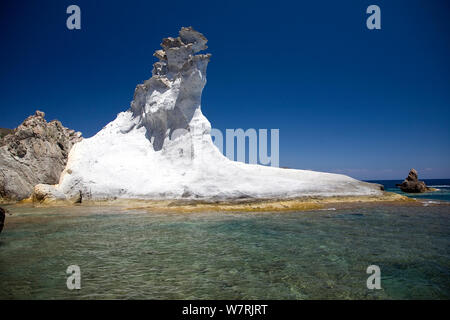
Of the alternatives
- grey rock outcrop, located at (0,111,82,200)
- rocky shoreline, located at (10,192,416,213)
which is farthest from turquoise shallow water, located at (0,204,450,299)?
grey rock outcrop, located at (0,111,82,200)

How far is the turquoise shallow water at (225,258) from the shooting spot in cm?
640

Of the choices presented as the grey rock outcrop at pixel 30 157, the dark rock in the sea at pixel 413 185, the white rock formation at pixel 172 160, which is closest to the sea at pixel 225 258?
the white rock formation at pixel 172 160

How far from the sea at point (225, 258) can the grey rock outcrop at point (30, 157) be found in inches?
491

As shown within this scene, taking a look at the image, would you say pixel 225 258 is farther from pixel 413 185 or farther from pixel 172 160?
pixel 413 185

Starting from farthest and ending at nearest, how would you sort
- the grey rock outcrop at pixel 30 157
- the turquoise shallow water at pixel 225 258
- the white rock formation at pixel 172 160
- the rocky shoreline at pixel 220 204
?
the grey rock outcrop at pixel 30 157
the white rock formation at pixel 172 160
the rocky shoreline at pixel 220 204
the turquoise shallow water at pixel 225 258

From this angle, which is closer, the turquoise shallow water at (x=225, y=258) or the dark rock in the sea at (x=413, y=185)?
the turquoise shallow water at (x=225, y=258)

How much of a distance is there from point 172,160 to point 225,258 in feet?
59.1

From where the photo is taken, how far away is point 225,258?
8859mm

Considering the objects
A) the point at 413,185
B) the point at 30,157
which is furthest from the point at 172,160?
the point at 413,185

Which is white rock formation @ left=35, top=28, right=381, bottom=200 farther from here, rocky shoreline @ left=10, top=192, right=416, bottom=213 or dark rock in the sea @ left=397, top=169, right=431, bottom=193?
dark rock in the sea @ left=397, top=169, right=431, bottom=193

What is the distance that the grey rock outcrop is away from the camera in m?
26.0

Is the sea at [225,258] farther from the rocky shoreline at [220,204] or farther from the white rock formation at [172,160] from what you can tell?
the white rock formation at [172,160]

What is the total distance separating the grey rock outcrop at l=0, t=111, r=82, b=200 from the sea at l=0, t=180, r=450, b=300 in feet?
40.9

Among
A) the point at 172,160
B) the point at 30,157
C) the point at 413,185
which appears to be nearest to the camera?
the point at 172,160
